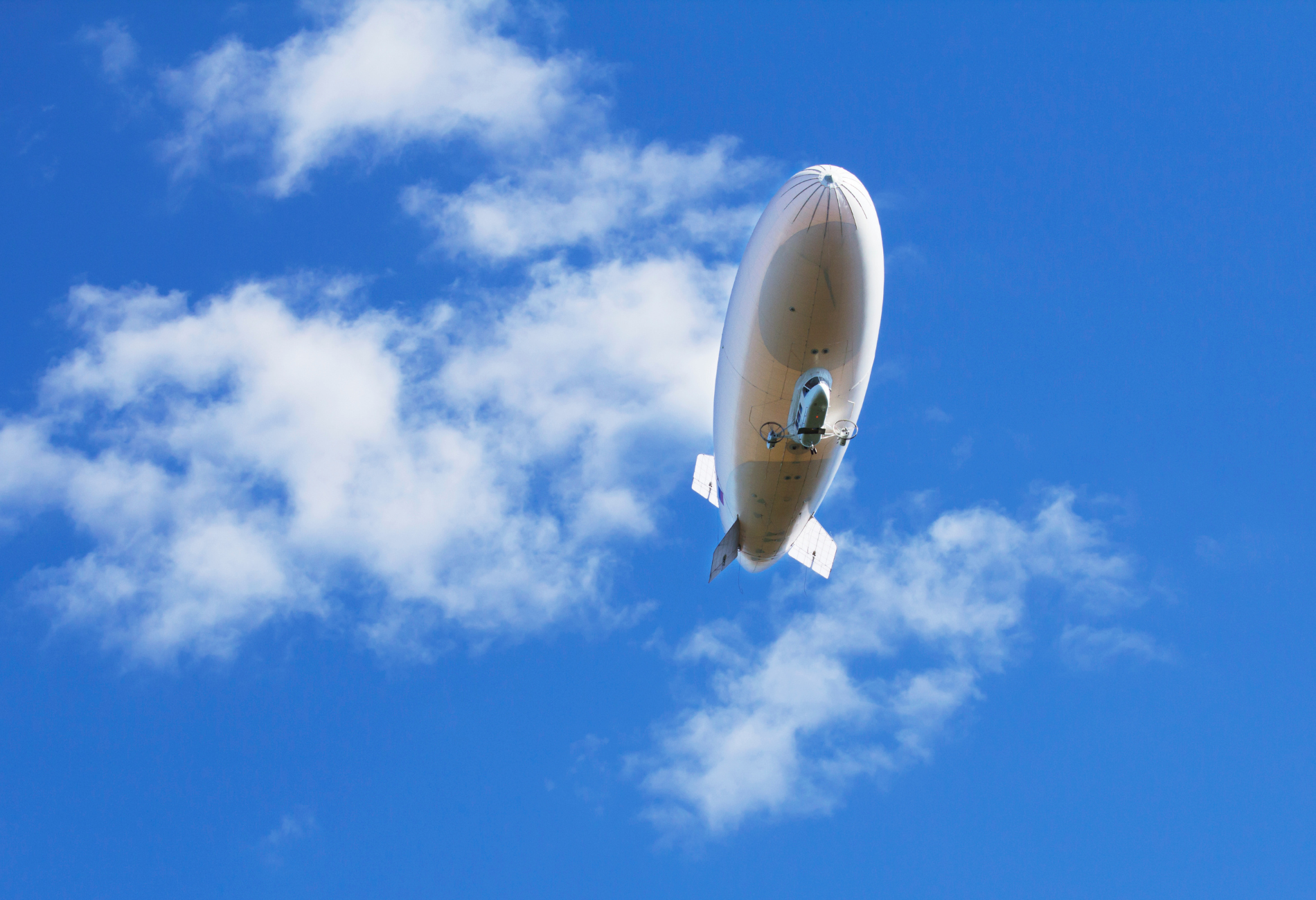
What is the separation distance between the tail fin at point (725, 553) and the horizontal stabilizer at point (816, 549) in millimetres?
5417

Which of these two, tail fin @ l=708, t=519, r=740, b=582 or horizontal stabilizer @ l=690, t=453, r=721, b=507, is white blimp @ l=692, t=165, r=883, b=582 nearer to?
tail fin @ l=708, t=519, r=740, b=582

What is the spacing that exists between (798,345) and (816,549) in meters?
20.5

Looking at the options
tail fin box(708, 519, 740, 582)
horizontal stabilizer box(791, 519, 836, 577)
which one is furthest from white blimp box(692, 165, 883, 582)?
horizontal stabilizer box(791, 519, 836, 577)

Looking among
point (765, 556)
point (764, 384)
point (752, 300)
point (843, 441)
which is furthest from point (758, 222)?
point (765, 556)

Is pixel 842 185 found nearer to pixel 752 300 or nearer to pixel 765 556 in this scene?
pixel 752 300

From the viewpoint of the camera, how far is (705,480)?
65.2 metres

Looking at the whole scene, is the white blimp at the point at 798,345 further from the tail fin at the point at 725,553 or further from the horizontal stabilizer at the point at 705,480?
the horizontal stabilizer at the point at 705,480

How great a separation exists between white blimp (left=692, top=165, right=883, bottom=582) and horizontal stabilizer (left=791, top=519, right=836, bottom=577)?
25.4 ft

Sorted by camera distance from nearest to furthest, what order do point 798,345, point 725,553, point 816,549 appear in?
1. point 798,345
2. point 725,553
3. point 816,549

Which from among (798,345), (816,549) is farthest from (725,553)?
(798,345)

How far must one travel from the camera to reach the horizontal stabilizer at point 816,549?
63.4m

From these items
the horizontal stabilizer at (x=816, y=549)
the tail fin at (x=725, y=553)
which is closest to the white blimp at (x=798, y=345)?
the tail fin at (x=725, y=553)

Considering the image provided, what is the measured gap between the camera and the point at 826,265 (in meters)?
44.2

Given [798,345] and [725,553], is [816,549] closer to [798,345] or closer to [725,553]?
[725,553]
